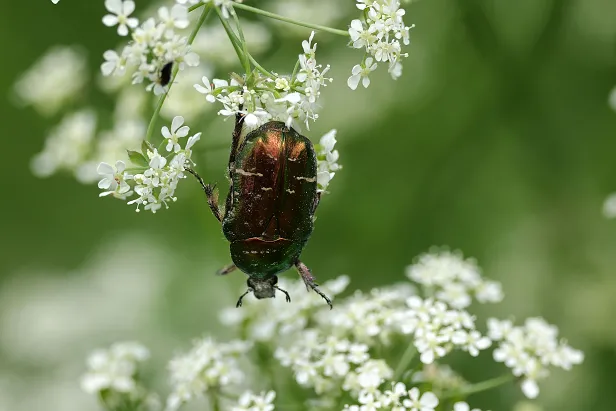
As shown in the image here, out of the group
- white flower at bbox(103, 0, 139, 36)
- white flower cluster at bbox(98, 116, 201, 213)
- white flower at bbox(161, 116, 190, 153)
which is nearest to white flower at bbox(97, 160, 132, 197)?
white flower cluster at bbox(98, 116, 201, 213)

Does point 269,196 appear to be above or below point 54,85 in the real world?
below

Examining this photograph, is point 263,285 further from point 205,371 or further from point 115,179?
point 115,179

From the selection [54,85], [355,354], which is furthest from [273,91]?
[54,85]

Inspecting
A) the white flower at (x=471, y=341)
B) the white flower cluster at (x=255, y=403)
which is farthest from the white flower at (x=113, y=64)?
the white flower at (x=471, y=341)

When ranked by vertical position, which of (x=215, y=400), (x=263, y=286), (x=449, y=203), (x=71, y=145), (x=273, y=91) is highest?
(x=71, y=145)

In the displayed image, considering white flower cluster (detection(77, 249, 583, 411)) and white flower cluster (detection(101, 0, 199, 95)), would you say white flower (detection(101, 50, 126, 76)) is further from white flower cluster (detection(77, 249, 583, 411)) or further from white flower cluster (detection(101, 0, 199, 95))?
white flower cluster (detection(77, 249, 583, 411))

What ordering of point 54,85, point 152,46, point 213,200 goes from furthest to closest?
point 54,85 < point 213,200 < point 152,46

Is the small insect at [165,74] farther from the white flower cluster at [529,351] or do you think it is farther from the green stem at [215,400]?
the white flower cluster at [529,351]

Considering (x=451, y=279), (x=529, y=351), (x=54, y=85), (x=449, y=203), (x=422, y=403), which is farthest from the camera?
(x=449, y=203)
